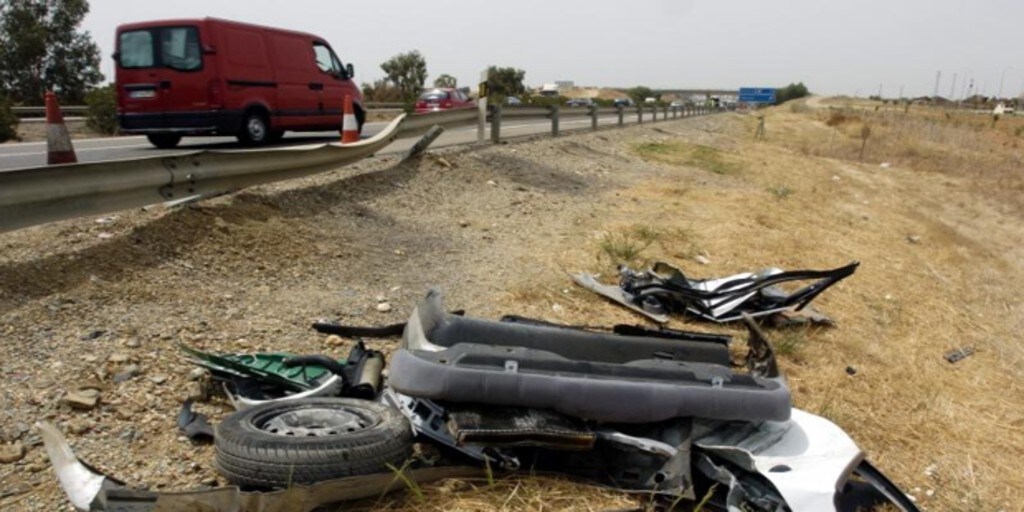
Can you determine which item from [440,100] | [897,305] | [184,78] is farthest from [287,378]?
[440,100]

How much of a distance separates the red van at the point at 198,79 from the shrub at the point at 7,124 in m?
6.18

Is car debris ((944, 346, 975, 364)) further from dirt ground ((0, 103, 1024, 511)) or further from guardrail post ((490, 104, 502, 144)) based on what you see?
guardrail post ((490, 104, 502, 144))

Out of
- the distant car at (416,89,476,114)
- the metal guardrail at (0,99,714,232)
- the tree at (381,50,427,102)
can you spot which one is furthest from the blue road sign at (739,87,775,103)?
the metal guardrail at (0,99,714,232)

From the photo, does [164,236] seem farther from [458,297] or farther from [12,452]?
[12,452]

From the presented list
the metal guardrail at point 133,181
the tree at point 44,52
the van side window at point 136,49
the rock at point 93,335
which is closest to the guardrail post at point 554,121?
the van side window at point 136,49

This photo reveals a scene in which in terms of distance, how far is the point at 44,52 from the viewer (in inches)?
1176

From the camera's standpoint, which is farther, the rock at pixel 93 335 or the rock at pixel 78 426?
the rock at pixel 93 335

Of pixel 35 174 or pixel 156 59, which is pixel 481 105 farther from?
pixel 35 174

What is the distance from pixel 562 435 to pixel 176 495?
3.71 ft

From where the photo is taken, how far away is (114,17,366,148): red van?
1041 cm

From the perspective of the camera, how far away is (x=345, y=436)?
2.21m

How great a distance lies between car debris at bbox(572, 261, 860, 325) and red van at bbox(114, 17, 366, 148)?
7.93 meters

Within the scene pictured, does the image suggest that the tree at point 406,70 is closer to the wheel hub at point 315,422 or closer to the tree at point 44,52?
the tree at point 44,52

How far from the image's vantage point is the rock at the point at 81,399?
2.58 metres
